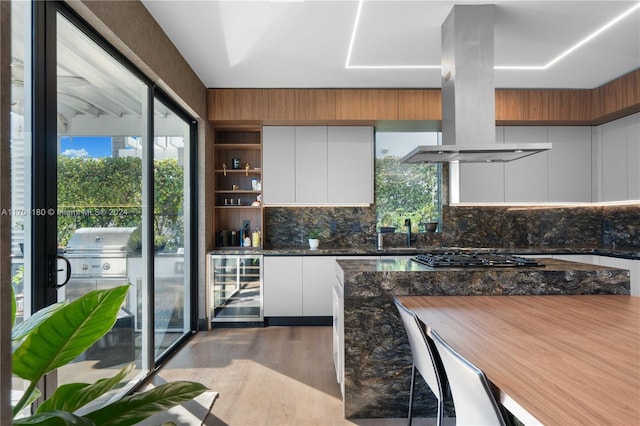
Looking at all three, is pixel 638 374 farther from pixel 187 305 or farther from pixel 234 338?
pixel 187 305

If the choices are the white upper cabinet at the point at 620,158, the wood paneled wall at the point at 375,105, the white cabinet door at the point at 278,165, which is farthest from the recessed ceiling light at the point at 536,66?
the white upper cabinet at the point at 620,158

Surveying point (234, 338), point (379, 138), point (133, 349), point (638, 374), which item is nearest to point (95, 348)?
point (133, 349)

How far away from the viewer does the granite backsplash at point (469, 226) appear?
4758 mm

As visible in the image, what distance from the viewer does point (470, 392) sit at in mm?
1087

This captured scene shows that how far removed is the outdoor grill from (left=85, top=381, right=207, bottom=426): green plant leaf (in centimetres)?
156

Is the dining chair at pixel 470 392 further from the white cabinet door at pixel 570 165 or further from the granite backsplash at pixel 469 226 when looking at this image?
the white cabinet door at pixel 570 165

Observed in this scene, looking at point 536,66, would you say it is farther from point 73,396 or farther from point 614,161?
point 73,396

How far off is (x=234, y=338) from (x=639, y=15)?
4.42 meters

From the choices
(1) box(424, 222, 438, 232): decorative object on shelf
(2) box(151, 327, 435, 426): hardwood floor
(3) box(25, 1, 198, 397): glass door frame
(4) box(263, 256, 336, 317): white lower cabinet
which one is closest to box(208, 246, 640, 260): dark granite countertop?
(4) box(263, 256, 336, 317): white lower cabinet

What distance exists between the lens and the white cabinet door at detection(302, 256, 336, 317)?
4277 mm

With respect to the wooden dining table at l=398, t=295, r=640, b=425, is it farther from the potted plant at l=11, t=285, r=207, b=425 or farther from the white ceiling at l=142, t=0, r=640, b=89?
the white ceiling at l=142, t=0, r=640, b=89

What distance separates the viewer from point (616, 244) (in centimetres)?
453

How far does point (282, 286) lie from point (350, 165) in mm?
1658

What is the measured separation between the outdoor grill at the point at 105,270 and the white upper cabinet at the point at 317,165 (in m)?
2.08
